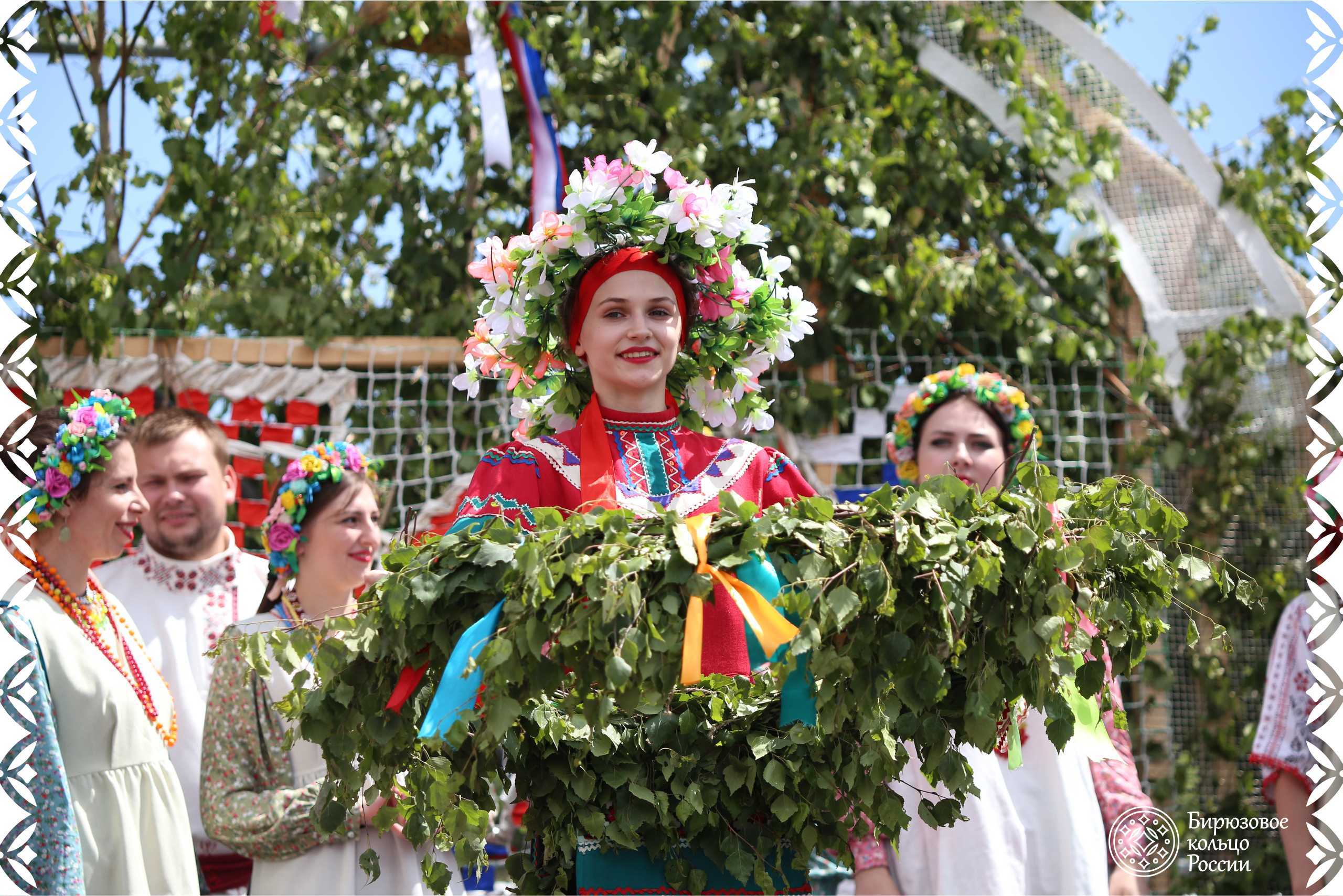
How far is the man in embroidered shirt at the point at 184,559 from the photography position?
3.38 meters

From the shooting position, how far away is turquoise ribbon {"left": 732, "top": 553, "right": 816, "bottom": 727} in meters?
1.45

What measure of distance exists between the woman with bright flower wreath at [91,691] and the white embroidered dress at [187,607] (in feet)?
1.44

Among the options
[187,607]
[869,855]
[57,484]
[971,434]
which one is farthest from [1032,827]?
[187,607]

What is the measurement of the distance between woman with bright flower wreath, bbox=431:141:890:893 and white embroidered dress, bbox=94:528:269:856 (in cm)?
138

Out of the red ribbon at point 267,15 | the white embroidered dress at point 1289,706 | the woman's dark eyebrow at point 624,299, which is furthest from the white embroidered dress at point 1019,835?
the red ribbon at point 267,15

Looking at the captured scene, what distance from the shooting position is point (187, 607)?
346 centimetres

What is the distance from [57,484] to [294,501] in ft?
1.97

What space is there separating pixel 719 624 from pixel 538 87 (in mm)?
3615

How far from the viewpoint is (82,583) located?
2594 mm

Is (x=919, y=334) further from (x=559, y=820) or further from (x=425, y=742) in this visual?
(x=425, y=742)

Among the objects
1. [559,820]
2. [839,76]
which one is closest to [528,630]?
[559,820]

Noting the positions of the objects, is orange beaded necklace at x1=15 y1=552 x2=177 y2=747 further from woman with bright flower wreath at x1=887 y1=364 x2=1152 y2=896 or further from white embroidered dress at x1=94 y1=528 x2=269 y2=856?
woman with bright flower wreath at x1=887 y1=364 x2=1152 y2=896

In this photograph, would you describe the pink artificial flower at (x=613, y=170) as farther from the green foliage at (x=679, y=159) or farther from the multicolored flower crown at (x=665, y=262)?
the green foliage at (x=679, y=159)

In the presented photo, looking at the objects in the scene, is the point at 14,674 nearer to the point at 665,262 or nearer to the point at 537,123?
the point at 665,262
